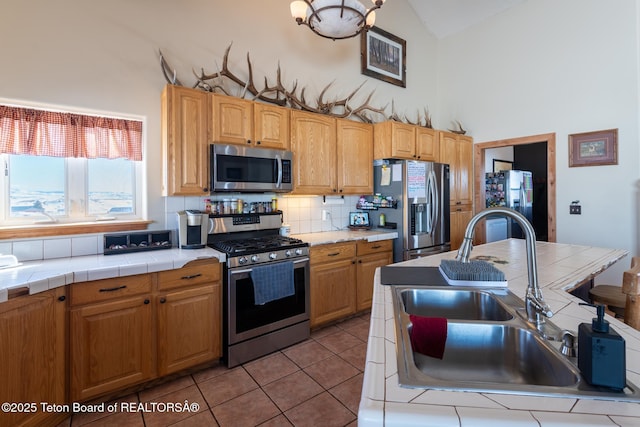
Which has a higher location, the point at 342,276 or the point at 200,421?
the point at 342,276

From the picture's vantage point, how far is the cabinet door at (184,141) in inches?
95.3

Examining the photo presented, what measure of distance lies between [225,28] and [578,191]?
13.9ft

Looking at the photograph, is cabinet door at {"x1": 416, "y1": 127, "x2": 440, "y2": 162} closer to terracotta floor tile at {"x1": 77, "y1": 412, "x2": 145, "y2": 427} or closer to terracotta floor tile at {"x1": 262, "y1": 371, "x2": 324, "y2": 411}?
terracotta floor tile at {"x1": 262, "y1": 371, "x2": 324, "y2": 411}

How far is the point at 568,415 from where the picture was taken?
60 centimetres

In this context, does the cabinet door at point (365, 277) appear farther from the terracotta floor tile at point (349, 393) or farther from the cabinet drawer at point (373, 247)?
the terracotta floor tile at point (349, 393)

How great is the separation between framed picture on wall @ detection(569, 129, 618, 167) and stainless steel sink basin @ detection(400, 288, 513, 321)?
10.7 feet

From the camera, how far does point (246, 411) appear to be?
1.89m

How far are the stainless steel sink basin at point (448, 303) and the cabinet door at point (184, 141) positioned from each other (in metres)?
1.92

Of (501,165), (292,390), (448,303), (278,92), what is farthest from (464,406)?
(501,165)

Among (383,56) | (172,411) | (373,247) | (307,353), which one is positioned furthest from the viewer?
(383,56)

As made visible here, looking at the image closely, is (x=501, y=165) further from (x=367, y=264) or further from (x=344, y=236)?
(x=344, y=236)

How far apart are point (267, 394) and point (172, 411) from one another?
23.0 inches

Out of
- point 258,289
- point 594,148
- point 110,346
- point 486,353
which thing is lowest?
point 110,346

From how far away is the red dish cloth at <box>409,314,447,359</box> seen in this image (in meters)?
0.99
